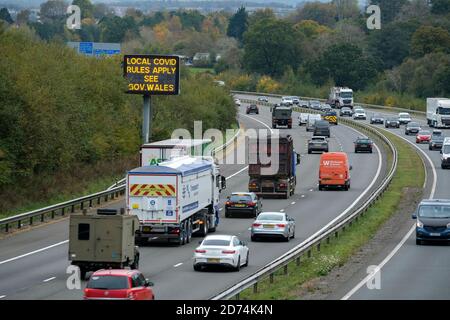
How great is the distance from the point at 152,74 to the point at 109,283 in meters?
42.3

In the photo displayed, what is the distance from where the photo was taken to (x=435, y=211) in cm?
4709

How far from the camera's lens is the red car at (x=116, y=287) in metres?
28.3

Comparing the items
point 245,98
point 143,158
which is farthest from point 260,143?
point 245,98

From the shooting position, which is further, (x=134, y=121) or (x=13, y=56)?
(x=134, y=121)

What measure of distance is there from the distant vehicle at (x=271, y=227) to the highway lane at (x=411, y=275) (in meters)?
4.66

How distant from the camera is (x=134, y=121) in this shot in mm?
81500

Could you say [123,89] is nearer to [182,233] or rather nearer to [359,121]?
[182,233]

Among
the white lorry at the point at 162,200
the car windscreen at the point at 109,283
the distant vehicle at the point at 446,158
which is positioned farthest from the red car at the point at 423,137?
the car windscreen at the point at 109,283

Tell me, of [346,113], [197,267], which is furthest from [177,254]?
[346,113]

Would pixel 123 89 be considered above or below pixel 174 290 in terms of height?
above

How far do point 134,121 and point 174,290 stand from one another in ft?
158

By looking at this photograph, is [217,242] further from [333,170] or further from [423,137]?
[423,137]

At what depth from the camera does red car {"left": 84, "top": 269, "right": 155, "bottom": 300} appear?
1115 inches

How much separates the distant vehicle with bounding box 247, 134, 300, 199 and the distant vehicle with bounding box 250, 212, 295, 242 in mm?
16605
